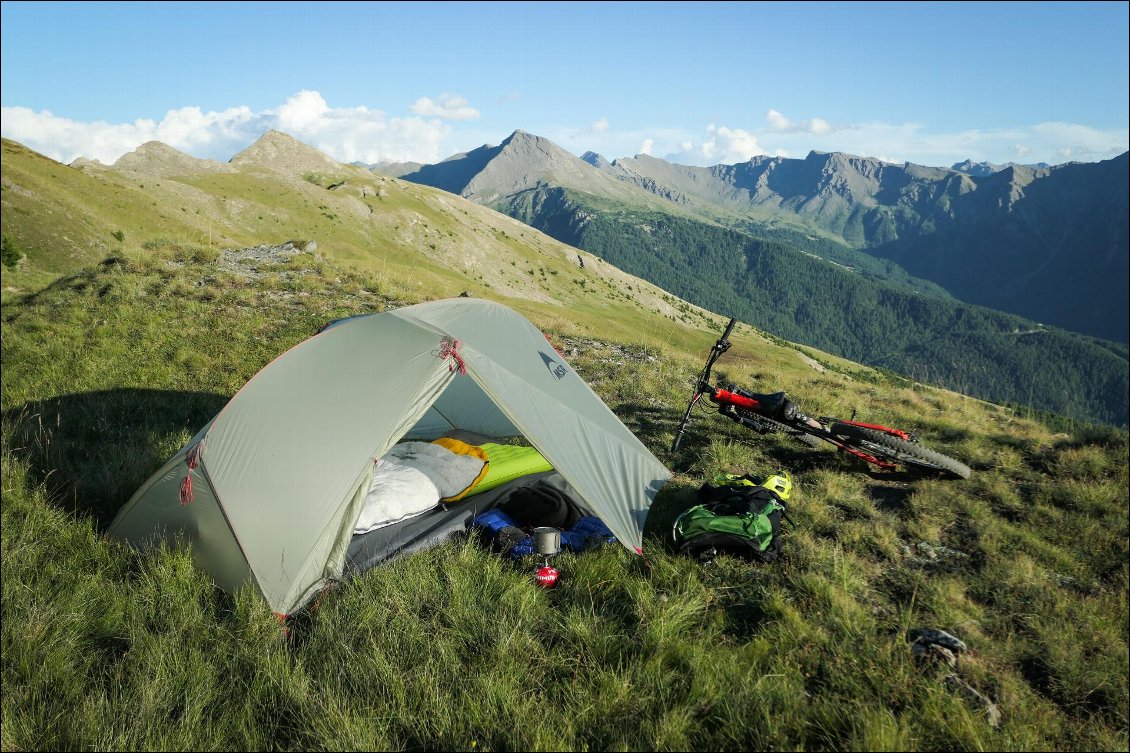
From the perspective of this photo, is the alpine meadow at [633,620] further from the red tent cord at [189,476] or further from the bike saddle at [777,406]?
the bike saddle at [777,406]

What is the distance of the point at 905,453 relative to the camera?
750 centimetres

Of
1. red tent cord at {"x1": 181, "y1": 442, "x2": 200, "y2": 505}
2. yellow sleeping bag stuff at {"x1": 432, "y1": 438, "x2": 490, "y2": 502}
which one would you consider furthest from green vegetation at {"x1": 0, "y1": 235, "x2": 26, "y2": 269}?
red tent cord at {"x1": 181, "y1": 442, "x2": 200, "y2": 505}

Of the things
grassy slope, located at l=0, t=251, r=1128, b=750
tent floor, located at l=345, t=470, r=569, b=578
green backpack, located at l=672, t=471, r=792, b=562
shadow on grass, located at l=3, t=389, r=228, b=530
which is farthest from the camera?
shadow on grass, located at l=3, t=389, r=228, b=530

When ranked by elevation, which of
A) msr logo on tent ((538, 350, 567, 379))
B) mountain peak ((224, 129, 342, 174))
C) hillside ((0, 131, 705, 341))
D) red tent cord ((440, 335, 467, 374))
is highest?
mountain peak ((224, 129, 342, 174))

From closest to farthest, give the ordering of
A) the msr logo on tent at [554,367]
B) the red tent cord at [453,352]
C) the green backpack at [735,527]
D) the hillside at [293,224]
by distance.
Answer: the green backpack at [735,527], the red tent cord at [453,352], the msr logo on tent at [554,367], the hillside at [293,224]

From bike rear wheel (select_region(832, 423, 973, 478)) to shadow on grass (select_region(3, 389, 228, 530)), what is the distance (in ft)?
30.0

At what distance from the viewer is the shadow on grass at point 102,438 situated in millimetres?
6621

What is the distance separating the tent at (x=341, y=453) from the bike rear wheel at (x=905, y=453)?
2.94 meters

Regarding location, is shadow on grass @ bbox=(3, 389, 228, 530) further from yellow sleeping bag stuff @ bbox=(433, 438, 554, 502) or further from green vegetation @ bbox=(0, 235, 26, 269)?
green vegetation @ bbox=(0, 235, 26, 269)

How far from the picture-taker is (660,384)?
11867mm

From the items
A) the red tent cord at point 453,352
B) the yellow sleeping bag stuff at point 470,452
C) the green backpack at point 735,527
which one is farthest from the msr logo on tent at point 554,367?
the green backpack at point 735,527

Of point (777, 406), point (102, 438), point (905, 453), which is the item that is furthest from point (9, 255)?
point (905, 453)

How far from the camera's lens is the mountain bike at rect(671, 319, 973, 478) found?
294 inches

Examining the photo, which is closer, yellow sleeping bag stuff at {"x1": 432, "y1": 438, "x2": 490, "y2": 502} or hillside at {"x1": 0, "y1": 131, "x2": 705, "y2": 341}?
yellow sleeping bag stuff at {"x1": 432, "y1": 438, "x2": 490, "y2": 502}
